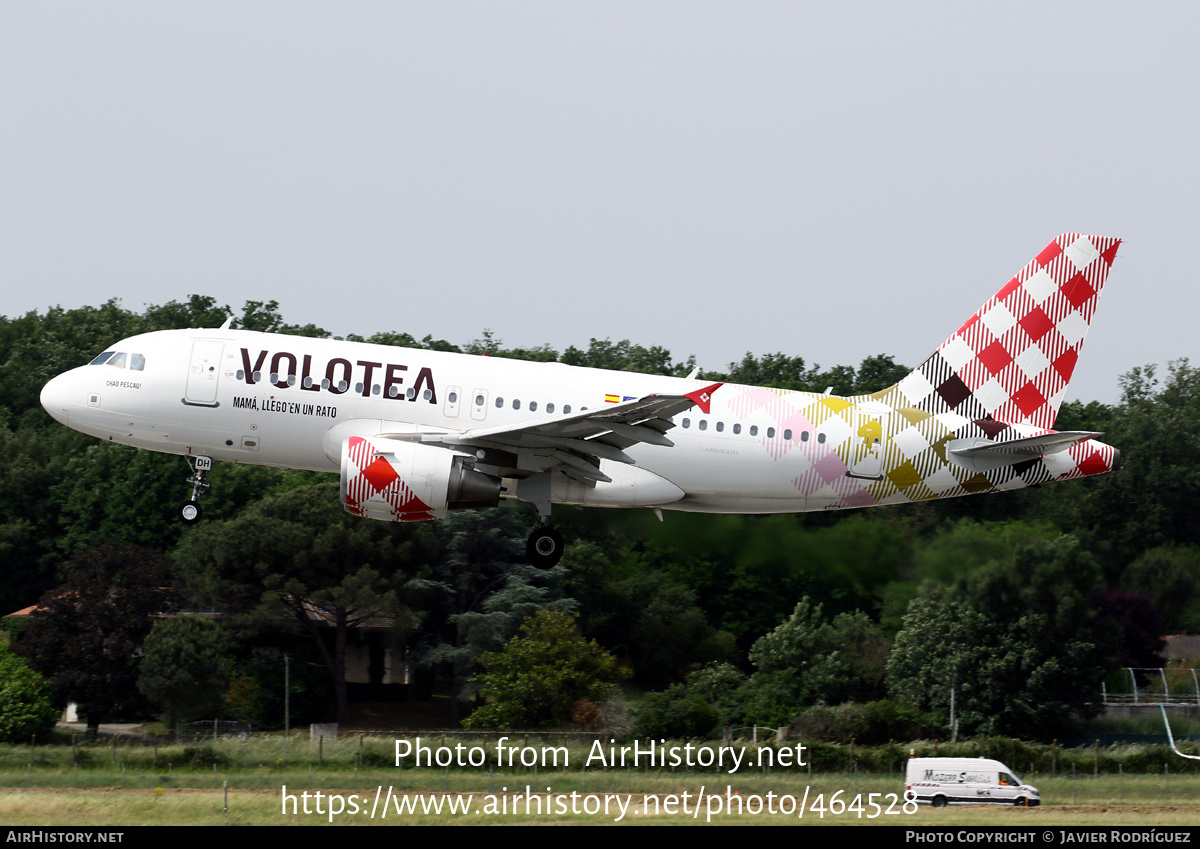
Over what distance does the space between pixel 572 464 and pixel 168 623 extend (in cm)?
2758

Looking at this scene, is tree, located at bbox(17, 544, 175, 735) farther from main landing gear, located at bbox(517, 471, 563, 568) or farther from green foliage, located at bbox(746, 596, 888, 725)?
main landing gear, located at bbox(517, 471, 563, 568)

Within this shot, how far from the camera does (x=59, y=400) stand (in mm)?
26719

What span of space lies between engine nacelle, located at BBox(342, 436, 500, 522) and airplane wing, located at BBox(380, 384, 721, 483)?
1.44ft

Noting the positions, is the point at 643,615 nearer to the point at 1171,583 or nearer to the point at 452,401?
the point at 1171,583

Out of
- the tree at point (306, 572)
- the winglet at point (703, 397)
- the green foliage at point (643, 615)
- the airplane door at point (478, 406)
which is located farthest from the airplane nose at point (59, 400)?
the green foliage at point (643, 615)

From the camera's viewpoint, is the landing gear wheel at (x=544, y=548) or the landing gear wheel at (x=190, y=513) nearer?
the landing gear wheel at (x=544, y=548)

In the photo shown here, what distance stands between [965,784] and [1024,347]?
10.6 m

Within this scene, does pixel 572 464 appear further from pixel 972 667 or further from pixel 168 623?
pixel 168 623

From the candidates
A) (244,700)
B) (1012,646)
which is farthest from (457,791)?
(244,700)

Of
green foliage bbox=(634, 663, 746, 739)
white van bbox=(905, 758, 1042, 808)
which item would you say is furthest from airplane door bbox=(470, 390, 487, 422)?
green foliage bbox=(634, 663, 746, 739)

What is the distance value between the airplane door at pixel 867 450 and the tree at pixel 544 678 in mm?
20554

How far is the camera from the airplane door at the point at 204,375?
2589 cm

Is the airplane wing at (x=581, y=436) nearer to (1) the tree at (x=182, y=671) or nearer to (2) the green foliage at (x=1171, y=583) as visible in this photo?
(2) the green foliage at (x=1171, y=583)

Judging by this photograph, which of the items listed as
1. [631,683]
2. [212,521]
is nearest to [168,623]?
[212,521]
